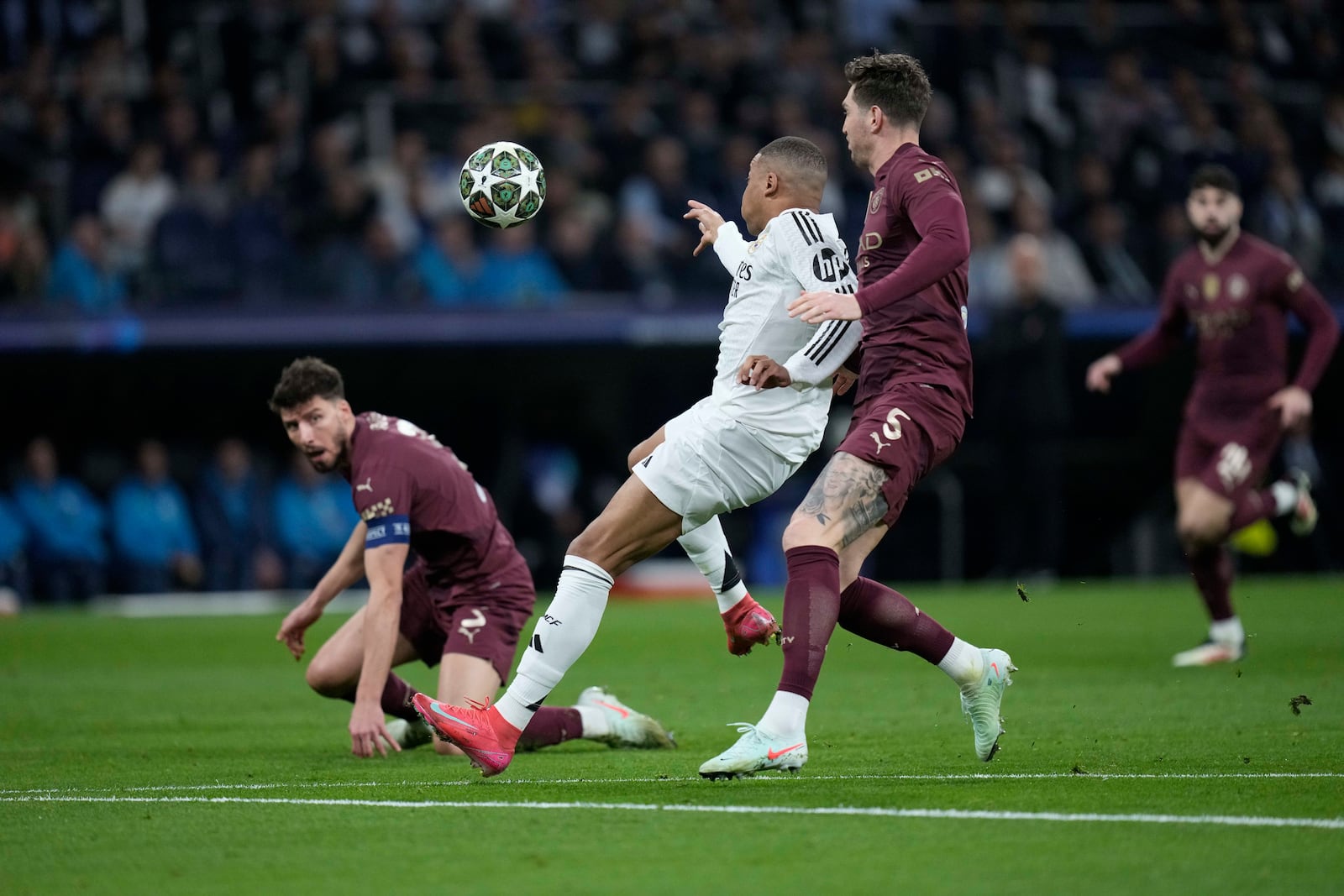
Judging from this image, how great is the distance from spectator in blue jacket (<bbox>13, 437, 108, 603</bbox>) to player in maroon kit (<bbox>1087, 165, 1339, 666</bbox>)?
9685 mm

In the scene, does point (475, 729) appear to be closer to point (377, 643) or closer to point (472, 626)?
point (377, 643)

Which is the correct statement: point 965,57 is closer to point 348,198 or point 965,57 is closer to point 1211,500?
point 348,198

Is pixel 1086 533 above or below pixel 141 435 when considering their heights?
below

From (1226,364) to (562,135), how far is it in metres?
8.77

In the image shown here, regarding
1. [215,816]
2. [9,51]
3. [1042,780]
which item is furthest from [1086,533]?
[215,816]

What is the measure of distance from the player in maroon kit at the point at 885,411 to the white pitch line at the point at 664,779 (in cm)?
27

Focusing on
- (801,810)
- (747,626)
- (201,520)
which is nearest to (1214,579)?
(747,626)

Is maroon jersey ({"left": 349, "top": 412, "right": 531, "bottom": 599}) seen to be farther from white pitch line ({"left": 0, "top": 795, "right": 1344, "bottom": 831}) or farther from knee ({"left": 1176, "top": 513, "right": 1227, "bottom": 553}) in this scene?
knee ({"left": 1176, "top": 513, "right": 1227, "bottom": 553})

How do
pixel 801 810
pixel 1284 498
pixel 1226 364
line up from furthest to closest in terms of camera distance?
pixel 1284 498 < pixel 1226 364 < pixel 801 810

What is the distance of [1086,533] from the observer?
60.8 ft

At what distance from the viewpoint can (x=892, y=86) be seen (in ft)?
21.0

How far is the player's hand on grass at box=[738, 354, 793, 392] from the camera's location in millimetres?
6070

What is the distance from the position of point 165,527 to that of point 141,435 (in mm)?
1023

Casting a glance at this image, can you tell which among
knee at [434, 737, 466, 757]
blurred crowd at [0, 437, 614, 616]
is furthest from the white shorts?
blurred crowd at [0, 437, 614, 616]
